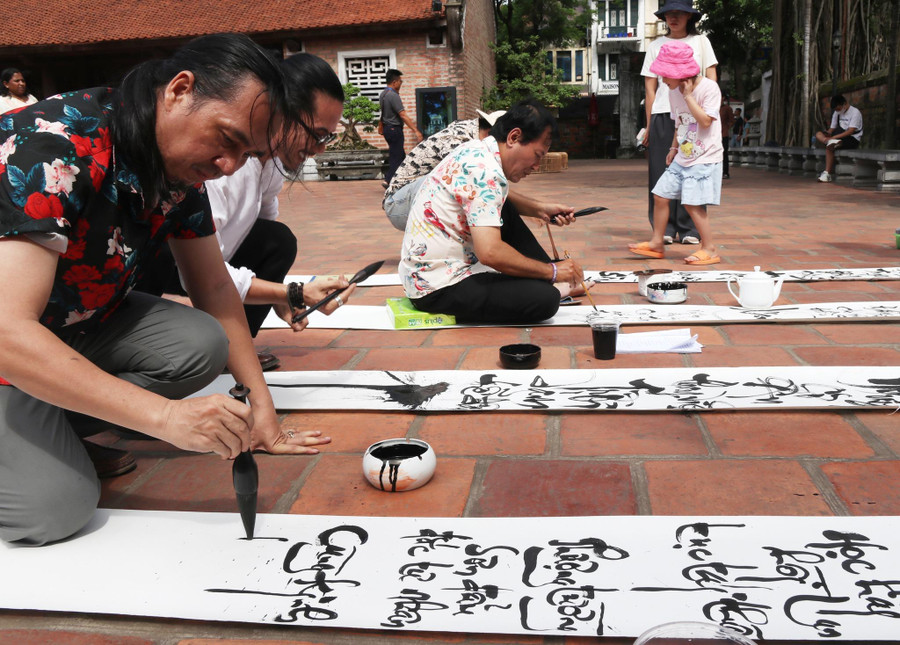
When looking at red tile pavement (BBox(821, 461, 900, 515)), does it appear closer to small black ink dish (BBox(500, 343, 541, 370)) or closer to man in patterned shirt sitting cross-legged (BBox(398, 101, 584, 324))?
small black ink dish (BBox(500, 343, 541, 370))

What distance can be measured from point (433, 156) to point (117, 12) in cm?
1392

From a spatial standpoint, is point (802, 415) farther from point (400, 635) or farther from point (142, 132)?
point (142, 132)

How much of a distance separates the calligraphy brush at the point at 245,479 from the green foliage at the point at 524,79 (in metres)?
15.3

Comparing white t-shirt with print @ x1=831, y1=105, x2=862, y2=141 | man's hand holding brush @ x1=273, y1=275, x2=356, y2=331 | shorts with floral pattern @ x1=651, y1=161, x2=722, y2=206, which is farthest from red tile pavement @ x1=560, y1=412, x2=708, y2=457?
white t-shirt with print @ x1=831, y1=105, x2=862, y2=141

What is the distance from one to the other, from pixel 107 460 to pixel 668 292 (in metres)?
2.36

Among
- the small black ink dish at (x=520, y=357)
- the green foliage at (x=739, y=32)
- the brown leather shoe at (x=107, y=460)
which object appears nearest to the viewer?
the brown leather shoe at (x=107, y=460)

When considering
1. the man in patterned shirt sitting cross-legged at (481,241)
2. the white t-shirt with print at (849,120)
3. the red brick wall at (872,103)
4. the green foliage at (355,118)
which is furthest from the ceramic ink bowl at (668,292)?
the green foliage at (355,118)

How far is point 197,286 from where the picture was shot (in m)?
1.85

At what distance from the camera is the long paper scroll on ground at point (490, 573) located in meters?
1.24

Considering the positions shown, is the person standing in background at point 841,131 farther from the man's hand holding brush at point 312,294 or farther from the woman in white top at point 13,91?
the man's hand holding brush at point 312,294

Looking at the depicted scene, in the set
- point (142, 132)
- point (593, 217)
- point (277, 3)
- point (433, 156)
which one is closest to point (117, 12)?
point (277, 3)

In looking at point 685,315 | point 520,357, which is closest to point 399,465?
point 520,357

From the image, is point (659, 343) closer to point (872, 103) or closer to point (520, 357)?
point (520, 357)

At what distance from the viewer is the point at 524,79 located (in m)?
18.2
